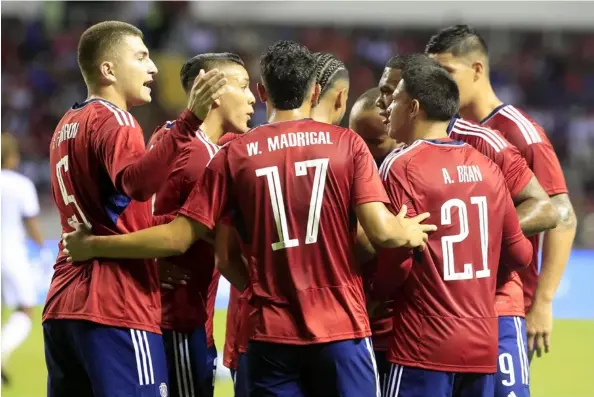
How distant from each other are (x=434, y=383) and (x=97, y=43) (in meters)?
2.35

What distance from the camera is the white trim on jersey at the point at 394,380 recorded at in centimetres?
450

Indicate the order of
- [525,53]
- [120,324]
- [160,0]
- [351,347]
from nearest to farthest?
[351,347]
[120,324]
[160,0]
[525,53]

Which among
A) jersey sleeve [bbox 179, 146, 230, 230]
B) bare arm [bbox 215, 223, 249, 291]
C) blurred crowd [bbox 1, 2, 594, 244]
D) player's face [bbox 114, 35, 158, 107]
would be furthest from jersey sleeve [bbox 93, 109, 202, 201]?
blurred crowd [bbox 1, 2, 594, 244]

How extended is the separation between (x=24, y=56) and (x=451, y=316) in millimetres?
18516

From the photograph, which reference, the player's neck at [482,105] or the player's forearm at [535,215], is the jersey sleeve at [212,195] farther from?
the player's neck at [482,105]

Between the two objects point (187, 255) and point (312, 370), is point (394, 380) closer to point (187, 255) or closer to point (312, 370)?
point (312, 370)

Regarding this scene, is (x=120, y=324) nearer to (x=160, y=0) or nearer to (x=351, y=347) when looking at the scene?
(x=351, y=347)

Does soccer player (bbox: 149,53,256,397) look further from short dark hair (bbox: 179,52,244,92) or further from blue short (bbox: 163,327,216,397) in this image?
short dark hair (bbox: 179,52,244,92)

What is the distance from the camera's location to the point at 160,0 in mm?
20359

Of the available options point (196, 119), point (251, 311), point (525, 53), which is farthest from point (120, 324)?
point (525, 53)

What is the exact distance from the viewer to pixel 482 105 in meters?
5.97

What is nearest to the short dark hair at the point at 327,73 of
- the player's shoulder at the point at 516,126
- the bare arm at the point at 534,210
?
the bare arm at the point at 534,210

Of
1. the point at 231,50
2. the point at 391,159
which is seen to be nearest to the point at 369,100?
the point at 391,159

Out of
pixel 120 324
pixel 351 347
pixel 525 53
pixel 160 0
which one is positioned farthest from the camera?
pixel 525 53
